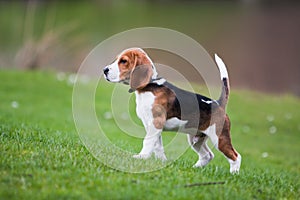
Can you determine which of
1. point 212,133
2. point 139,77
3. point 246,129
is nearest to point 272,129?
point 246,129

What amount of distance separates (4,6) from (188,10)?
14.5 metres

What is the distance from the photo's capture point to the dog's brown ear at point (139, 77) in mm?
5980

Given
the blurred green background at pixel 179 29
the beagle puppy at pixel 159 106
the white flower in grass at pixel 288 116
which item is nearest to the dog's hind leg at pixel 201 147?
the beagle puppy at pixel 159 106

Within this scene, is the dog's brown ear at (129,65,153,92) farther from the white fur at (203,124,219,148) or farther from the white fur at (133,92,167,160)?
the white fur at (203,124,219,148)

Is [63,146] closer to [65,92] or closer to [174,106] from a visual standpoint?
[174,106]

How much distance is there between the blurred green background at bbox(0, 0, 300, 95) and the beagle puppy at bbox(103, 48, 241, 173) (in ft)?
39.5

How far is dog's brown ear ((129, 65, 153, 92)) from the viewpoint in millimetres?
5980

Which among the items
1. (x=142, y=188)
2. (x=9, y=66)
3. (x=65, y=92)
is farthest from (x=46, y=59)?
(x=142, y=188)

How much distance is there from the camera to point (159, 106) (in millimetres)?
5969

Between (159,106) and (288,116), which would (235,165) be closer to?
(159,106)

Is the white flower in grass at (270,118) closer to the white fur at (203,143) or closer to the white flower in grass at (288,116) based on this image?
the white flower in grass at (288,116)

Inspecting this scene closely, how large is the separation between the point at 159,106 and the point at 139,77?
410 mm

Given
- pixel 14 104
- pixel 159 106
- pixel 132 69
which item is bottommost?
pixel 159 106

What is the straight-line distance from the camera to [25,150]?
19.4 feet
